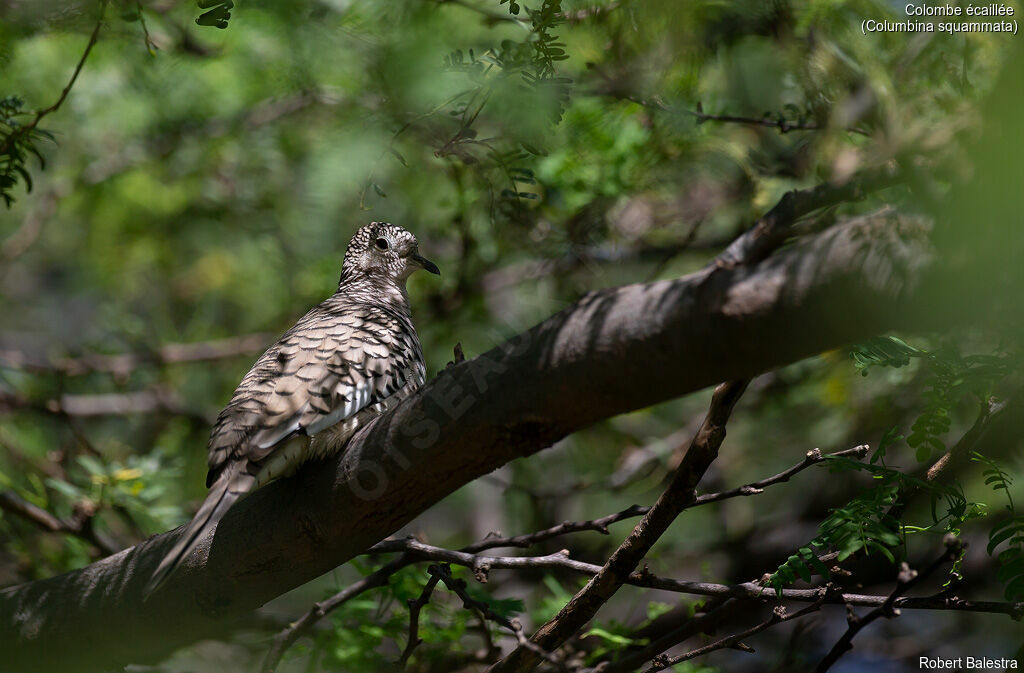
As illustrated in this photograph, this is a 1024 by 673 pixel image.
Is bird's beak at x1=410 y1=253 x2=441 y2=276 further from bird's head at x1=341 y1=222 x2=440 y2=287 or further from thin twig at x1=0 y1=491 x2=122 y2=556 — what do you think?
thin twig at x1=0 y1=491 x2=122 y2=556

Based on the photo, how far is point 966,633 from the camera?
4.93 m

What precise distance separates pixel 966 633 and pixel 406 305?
12.5ft

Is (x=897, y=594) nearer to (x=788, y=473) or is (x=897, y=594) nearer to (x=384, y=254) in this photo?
(x=788, y=473)

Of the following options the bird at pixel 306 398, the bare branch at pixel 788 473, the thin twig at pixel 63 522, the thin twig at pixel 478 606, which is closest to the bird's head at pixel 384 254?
the bird at pixel 306 398

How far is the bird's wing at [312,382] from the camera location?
2.70 metres

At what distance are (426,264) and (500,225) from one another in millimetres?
488

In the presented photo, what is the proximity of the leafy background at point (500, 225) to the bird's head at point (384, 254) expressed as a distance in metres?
0.24

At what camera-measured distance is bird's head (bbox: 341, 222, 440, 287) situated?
450cm

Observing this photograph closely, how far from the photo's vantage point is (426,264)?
4.42m

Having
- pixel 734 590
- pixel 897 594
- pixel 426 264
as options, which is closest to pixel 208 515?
pixel 734 590

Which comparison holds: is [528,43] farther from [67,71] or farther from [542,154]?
[67,71]

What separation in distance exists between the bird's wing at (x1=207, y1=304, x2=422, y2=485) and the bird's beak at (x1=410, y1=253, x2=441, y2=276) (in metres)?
0.78

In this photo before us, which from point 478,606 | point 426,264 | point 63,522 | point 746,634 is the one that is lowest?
point 746,634

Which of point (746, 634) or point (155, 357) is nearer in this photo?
point (746, 634)
